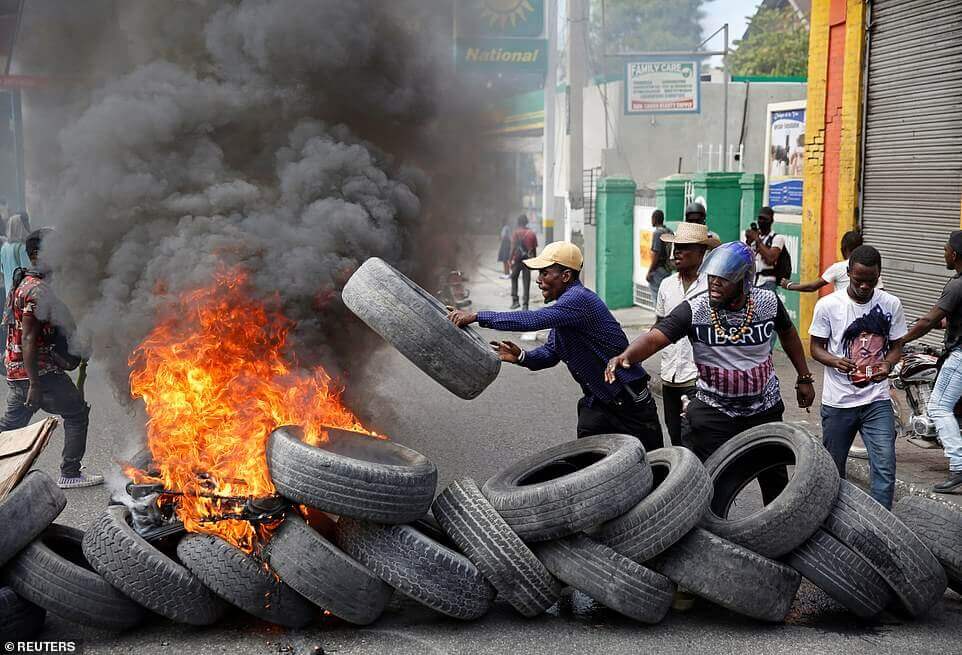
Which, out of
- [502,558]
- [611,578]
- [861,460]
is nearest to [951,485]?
[861,460]

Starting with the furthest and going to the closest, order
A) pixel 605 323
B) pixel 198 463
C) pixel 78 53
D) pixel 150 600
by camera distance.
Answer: pixel 78 53
pixel 605 323
pixel 198 463
pixel 150 600

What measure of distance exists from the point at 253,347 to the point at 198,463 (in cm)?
94

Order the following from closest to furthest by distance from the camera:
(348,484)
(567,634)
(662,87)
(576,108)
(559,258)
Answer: (348,484), (567,634), (559,258), (576,108), (662,87)

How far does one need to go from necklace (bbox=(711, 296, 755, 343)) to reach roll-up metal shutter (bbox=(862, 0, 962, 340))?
6.54 m

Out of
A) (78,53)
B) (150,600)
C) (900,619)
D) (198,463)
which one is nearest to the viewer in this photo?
(150,600)

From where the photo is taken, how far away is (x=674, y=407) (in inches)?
314

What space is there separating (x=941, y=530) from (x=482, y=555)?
245 centimetres

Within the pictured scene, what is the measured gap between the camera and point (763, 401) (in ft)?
19.5

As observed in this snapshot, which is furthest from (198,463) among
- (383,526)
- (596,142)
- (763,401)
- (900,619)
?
(596,142)

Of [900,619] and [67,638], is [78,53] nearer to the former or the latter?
[67,638]

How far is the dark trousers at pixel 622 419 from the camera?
6.28 metres

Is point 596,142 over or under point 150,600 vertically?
over

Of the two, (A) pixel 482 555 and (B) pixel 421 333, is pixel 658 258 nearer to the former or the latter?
(B) pixel 421 333

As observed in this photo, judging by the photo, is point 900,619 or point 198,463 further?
point 198,463
